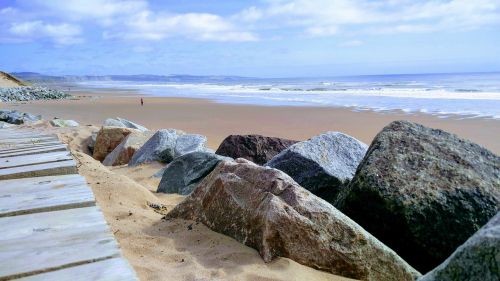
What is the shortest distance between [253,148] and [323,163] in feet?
7.30

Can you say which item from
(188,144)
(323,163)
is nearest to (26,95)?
(188,144)

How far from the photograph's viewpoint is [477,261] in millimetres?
1539

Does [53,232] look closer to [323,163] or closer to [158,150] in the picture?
[323,163]

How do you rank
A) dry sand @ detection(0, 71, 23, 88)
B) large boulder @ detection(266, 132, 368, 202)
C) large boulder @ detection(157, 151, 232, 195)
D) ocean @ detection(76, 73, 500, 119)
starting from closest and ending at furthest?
large boulder @ detection(266, 132, 368, 202) → large boulder @ detection(157, 151, 232, 195) → ocean @ detection(76, 73, 500, 119) → dry sand @ detection(0, 71, 23, 88)

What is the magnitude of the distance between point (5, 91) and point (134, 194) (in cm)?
3175

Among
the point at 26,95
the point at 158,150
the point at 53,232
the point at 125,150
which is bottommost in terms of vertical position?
the point at 26,95

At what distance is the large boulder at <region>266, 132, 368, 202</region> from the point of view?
4.59 meters

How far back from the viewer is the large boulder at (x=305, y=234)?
2795 millimetres

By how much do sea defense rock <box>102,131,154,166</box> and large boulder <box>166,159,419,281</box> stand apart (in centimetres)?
548

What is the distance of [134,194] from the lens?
14.0 feet

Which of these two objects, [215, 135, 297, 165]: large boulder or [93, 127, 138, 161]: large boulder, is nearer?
[215, 135, 297, 165]: large boulder

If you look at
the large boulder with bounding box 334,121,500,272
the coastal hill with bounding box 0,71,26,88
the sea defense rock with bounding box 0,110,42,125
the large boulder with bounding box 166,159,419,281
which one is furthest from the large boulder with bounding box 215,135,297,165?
the coastal hill with bounding box 0,71,26,88

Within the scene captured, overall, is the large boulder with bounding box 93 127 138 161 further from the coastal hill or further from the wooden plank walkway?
the coastal hill

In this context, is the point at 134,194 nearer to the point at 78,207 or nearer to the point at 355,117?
the point at 78,207
